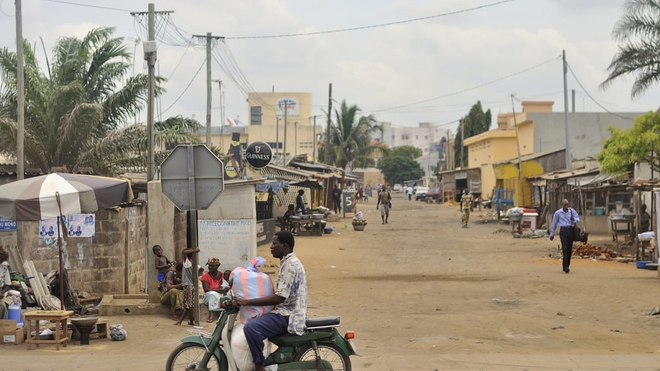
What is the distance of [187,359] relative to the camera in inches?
275

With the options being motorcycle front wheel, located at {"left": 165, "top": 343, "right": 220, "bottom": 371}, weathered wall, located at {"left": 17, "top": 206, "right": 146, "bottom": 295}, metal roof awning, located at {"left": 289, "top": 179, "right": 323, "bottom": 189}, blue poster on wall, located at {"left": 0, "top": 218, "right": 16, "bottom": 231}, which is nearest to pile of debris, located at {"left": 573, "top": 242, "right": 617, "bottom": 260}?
weathered wall, located at {"left": 17, "top": 206, "right": 146, "bottom": 295}

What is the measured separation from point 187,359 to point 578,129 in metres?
45.0

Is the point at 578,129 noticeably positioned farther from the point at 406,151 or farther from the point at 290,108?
the point at 406,151

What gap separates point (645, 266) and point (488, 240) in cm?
1017

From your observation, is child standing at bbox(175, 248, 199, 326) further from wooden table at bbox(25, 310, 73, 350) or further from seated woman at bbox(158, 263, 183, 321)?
wooden table at bbox(25, 310, 73, 350)

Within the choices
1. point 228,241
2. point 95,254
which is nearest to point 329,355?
point 95,254

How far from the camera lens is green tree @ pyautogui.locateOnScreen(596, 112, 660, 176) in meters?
20.5

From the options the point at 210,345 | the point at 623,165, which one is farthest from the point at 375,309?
the point at 623,165

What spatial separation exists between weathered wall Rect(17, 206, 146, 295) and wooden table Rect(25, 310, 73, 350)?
371cm

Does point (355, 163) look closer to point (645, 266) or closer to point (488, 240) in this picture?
point (488, 240)

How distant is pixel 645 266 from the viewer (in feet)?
58.3

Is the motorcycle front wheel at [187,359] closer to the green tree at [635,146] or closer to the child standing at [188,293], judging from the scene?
the child standing at [188,293]

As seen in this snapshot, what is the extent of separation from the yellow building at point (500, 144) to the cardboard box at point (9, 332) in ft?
140

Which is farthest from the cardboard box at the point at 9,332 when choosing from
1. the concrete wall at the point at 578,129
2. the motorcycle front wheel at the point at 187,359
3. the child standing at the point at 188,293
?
the concrete wall at the point at 578,129
